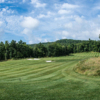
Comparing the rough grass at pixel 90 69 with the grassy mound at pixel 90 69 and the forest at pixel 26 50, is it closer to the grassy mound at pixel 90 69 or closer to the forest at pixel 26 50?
the grassy mound at pixel 90 69

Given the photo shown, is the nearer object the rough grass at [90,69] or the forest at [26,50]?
the rough grass at [90,69]

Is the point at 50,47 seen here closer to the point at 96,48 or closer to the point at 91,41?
the point at 96,48

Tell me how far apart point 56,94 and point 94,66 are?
9.18m

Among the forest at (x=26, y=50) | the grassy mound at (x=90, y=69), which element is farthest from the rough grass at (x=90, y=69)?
the forest at (x=26, y=50)

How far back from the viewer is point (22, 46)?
266 feet

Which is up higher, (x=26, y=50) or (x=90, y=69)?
(x=26, y=50)

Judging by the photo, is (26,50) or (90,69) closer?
(90,69)

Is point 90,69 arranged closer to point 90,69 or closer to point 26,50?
point 90,69

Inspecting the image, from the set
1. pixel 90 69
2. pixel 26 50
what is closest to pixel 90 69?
pixel 90 69

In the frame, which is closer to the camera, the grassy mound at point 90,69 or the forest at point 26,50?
the grassy mound at point 90,69

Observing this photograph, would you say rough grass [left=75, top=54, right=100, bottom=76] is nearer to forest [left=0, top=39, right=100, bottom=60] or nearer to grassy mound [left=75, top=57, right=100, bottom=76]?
grassy mound [left=75, top=57, right=100, bottom=76]

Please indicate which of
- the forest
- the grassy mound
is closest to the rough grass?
the grassy mound

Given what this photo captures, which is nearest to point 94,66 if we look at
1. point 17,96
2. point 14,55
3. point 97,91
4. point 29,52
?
point 97,91

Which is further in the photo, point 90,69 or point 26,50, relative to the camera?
point 26,50
